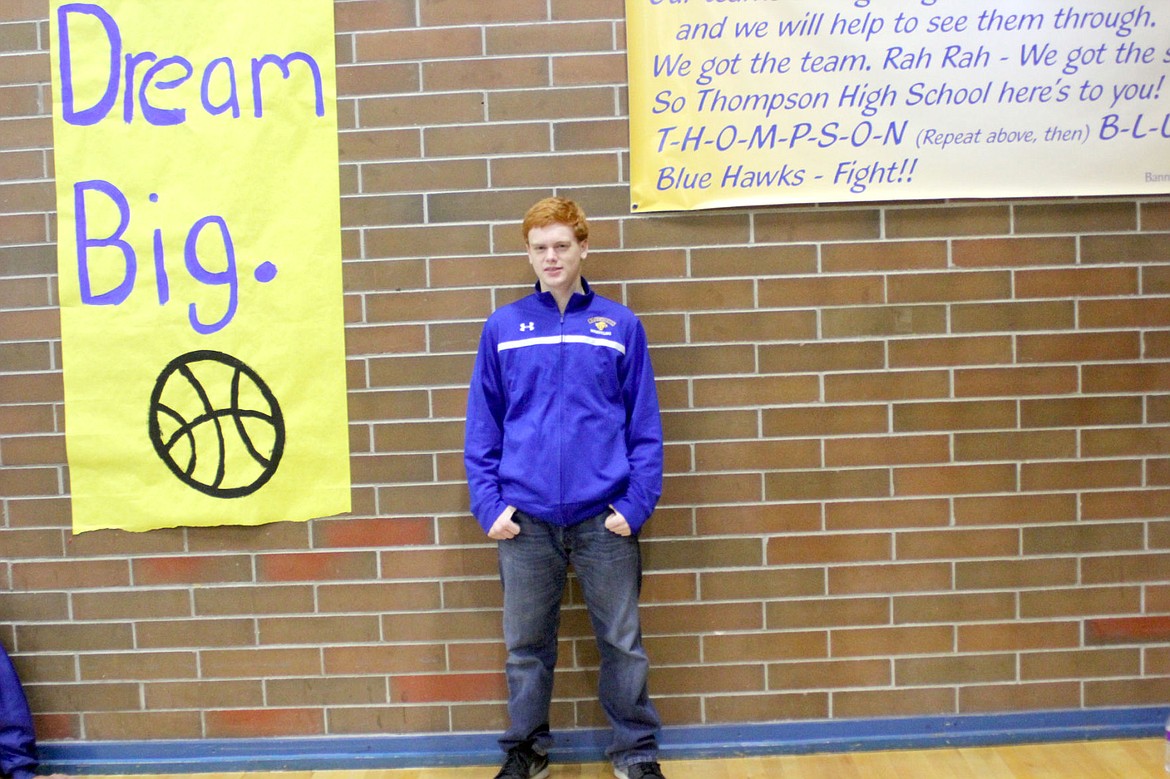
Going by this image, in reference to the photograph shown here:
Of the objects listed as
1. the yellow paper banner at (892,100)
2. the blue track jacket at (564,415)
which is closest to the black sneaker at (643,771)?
the blue track jacket at (564,415)

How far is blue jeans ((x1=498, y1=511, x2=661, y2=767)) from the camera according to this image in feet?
7.88

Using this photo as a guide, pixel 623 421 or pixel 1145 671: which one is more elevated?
pixel 623 421

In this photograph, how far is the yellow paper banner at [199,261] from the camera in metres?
2.60

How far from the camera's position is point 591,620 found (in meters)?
2.50

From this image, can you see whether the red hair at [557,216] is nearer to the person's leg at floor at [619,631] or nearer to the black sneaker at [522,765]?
the person's leg at floor at [619,631]

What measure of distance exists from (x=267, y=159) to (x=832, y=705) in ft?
6.80

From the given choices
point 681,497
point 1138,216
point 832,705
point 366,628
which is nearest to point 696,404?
point 681,497

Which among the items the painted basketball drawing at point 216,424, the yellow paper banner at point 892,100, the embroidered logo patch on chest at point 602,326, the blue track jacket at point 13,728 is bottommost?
the blue track jacket at point 13,728

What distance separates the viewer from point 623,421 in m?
2.40

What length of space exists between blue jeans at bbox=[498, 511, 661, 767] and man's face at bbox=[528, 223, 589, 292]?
0.57m

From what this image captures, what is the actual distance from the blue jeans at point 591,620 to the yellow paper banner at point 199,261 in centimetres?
58

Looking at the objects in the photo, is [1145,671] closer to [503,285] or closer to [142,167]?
[503,285]

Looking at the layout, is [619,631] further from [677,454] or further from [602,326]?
[602,326]

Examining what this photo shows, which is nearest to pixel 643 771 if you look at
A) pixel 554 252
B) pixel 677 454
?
pixel 677 454
